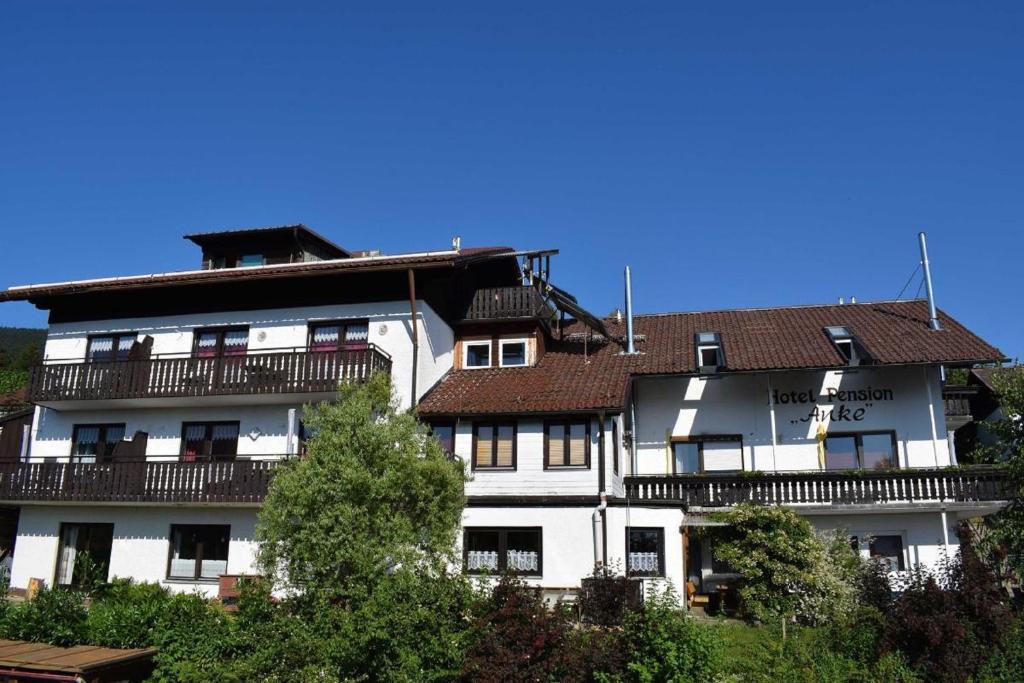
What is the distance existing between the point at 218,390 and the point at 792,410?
54.8 feet

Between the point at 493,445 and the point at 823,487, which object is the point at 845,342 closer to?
the point at 823,487

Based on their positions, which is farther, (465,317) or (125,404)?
(465,317)

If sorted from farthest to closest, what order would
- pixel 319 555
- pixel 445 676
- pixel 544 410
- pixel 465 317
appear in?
pixel 465 317
pixel 544 410
pixel 319 555
pixel 445 676

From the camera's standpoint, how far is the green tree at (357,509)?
1571 centimetres

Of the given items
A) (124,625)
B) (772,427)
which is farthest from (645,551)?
(124,625)

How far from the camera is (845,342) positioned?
2611 centimetres

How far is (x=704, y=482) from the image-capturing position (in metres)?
24.5

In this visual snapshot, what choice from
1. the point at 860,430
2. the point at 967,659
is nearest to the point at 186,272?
the point at 860,430

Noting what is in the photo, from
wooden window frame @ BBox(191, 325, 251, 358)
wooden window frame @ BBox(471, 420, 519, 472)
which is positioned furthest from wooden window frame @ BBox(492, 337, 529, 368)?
wooden window frame @ BBox(191, 325, 251, 358)

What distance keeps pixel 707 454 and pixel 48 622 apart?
57.8 feet

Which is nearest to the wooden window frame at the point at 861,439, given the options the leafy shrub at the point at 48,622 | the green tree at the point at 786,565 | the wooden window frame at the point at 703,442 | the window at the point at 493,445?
the wooden window frame at the point at 703,442

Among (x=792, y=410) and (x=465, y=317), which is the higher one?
(x=465, y=317)

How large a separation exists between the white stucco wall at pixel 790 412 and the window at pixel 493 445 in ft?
15.2

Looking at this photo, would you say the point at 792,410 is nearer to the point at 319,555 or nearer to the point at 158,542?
the point at 319,555
